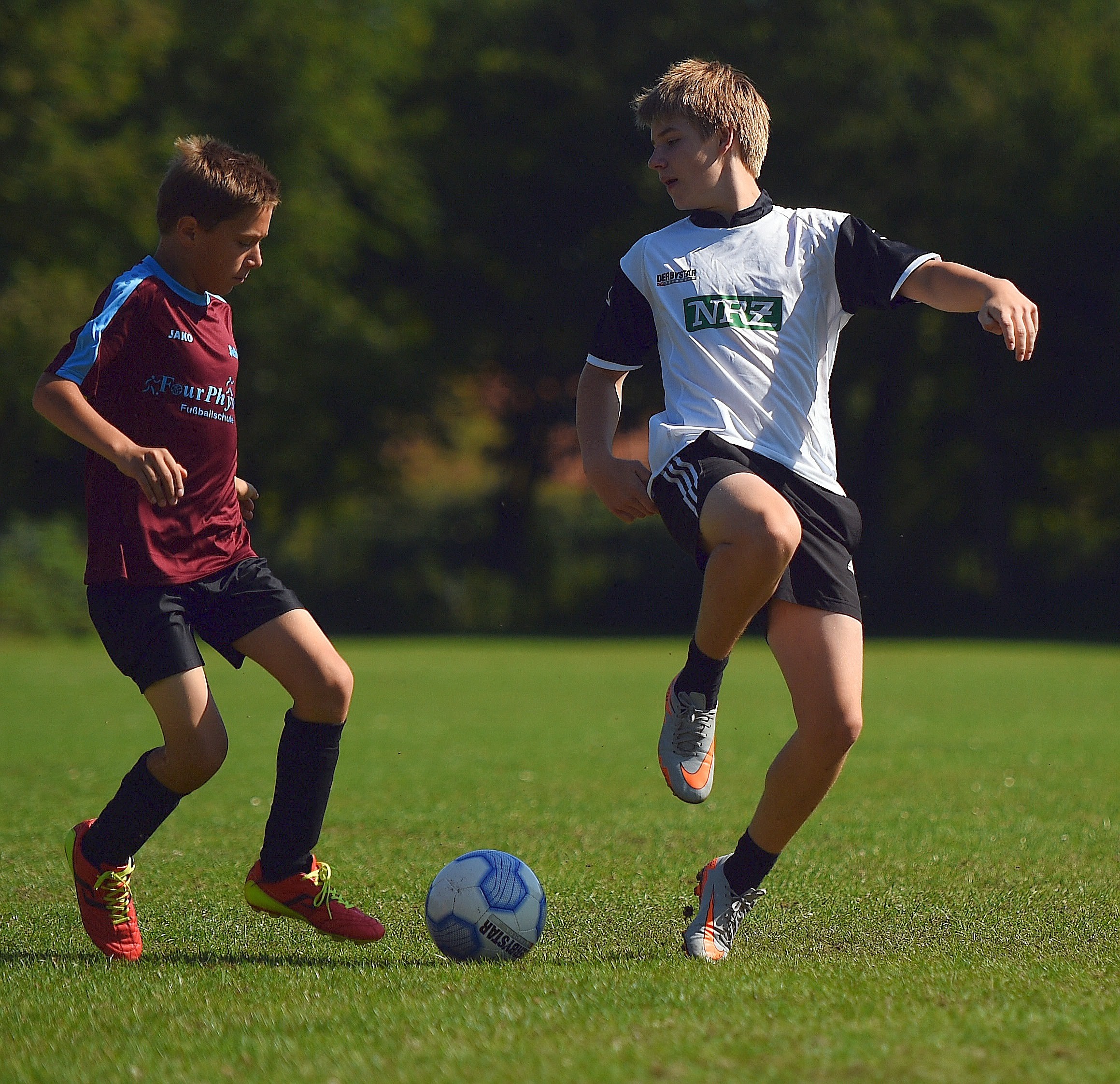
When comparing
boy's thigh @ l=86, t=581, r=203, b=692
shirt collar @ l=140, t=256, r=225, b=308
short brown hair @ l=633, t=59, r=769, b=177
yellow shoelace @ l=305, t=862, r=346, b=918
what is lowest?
yellow shoelace @ l=305, t=862, r=346, b=918

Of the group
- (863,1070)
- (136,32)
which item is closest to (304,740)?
(863,1070)

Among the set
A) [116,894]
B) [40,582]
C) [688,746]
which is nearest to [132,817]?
[116,894]

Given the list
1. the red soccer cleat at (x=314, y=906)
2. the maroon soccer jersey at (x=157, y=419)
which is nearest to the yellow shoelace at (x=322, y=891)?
the red soccer cleat at (x=314, y=906)

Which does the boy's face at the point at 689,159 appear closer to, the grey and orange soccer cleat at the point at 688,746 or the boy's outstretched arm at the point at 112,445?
the grey and orange soccer cleat at the point at 688,746

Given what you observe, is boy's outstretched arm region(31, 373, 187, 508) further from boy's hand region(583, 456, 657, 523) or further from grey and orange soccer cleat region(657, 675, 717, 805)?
grey and orange soccer cleat region(657, 675, 717, 805)

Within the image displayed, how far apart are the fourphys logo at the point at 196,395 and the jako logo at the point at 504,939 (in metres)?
1.68

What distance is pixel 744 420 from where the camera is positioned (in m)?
3.93

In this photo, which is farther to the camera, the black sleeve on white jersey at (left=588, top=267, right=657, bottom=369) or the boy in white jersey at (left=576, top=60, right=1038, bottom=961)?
the black sleeve on white jersey at (left=588, top=267, right=657, bottom=369)

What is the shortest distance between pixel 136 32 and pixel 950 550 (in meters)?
20.1

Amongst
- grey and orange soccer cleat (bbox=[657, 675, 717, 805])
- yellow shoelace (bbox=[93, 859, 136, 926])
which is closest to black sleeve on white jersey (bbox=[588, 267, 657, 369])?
grey and orange soccer cleat (bbox=[657, 675, 717, 805])

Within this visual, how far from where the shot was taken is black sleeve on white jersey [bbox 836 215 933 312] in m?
3.95

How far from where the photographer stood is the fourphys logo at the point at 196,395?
412cm

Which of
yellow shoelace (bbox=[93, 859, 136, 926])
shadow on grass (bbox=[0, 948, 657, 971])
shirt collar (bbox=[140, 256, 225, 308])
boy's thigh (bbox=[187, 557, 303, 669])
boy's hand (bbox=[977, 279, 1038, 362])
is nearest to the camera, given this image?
boy's hand (bbox=[977, 279, 1038, 362])

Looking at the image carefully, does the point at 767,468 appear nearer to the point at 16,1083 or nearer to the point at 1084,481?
the point at 16,1083
